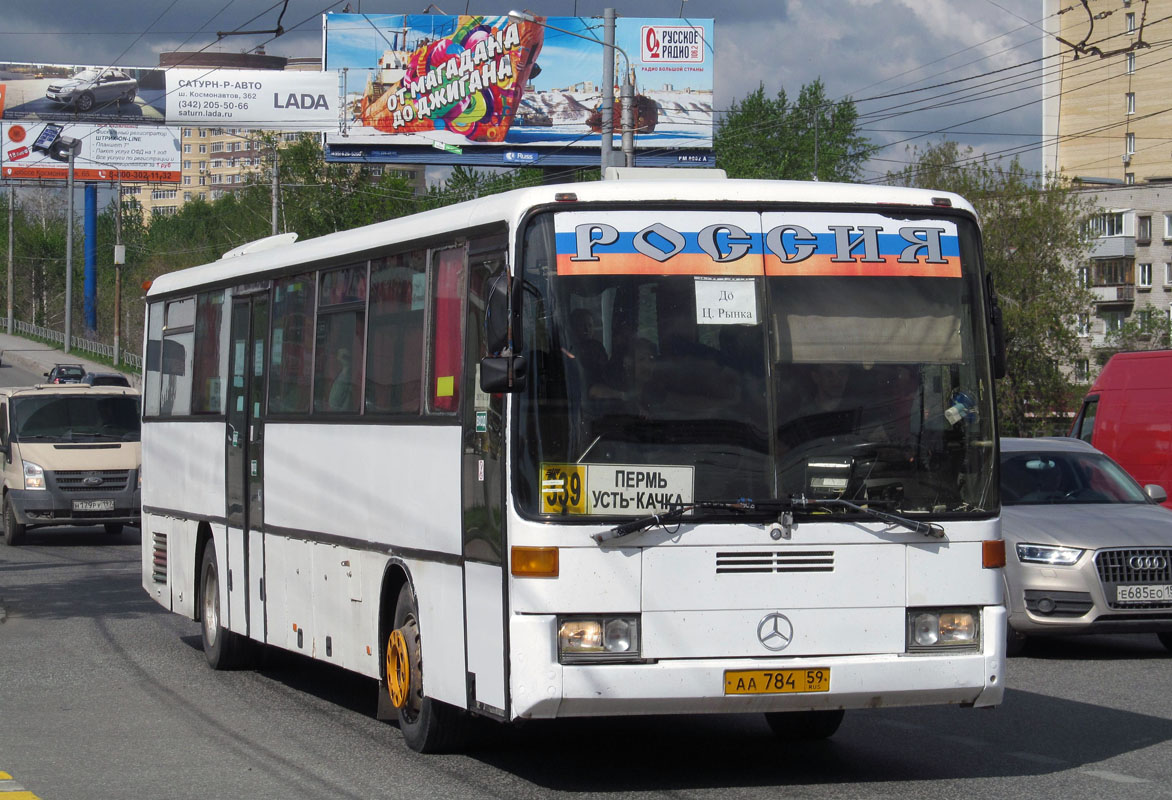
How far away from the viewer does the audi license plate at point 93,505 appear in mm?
24516

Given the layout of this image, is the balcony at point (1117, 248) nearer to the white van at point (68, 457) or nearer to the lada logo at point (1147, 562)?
the white van at point (68, 457)

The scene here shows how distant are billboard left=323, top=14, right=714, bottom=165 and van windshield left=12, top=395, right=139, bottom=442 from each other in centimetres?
3028

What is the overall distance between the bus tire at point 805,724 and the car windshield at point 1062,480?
5300 mm

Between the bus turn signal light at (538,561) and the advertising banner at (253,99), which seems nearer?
the bus turn signal light at (538,561)

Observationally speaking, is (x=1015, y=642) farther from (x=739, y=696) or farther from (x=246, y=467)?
(x=739, y=696)

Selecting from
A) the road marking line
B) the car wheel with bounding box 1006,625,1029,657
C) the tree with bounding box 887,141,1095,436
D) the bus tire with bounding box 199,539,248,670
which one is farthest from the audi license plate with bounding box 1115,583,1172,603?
the tree with bounding box 887,141,1095,436

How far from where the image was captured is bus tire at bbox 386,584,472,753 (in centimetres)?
877

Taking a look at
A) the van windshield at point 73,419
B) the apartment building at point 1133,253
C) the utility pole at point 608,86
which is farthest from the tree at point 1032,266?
the apartment building at point 1133,253

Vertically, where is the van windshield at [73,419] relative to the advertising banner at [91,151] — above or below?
below

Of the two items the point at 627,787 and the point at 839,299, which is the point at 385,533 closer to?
the point at 627,787

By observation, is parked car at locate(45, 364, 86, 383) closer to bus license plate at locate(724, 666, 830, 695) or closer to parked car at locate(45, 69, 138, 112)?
parked car at locate(45, 69, 138, 112)

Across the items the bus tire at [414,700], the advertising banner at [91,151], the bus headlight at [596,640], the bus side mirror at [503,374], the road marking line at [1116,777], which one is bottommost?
the road marking line at [1116,777]

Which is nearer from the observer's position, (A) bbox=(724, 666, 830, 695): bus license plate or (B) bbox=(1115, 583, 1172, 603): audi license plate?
(A) bbox=(724, 666, 830, 695): bus license plate

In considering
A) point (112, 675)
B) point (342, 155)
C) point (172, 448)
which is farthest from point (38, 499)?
point (342, 155)
